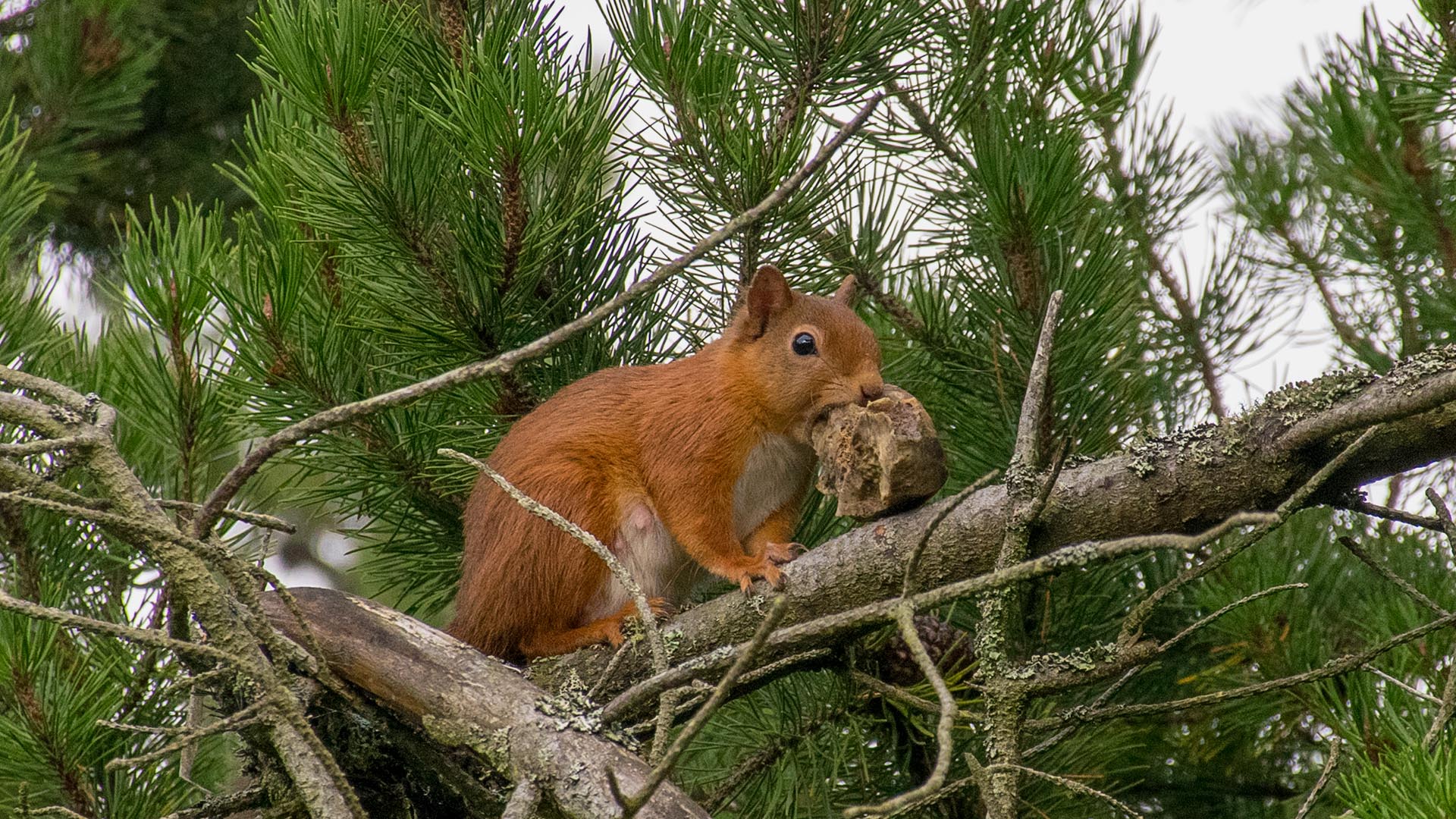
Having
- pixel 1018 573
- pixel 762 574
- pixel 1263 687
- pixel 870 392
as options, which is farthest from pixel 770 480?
pixel 1018 573

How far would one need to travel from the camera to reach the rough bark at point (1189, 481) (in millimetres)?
1530

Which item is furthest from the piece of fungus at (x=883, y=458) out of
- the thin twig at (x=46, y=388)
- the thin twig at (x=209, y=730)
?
the thin twig at (x=46, y=388)

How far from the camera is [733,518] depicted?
2.47 meters

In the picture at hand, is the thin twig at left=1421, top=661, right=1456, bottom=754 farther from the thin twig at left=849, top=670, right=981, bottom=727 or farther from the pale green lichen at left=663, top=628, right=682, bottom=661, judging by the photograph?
the pale green lichen at left=663, top=628, right=682, bottom=661

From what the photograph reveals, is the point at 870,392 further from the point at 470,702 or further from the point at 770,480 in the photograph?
the point at 470,702

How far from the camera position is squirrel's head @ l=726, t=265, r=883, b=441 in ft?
7.64

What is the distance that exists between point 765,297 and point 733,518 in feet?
1.38

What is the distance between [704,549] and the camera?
90.6 inches

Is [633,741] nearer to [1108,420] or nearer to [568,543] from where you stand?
[568,543]

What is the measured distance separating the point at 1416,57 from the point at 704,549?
139cm

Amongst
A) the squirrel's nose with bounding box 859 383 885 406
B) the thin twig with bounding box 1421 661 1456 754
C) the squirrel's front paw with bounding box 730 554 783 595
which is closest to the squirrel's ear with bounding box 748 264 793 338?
the squirrel's nose with bounding box 859 383 885 406

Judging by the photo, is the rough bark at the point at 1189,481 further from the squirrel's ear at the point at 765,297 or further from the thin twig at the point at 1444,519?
the squirrel's ear at the point at 765,297

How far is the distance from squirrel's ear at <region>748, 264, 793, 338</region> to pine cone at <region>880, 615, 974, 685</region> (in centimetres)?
59

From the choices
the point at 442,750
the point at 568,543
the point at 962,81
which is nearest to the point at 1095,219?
the point at 962,81
